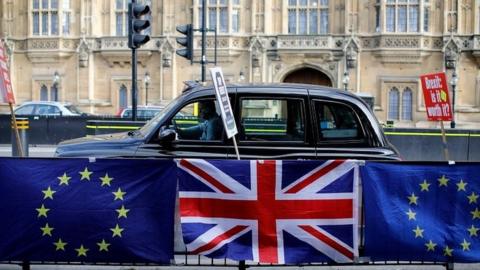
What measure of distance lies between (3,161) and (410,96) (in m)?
32.0

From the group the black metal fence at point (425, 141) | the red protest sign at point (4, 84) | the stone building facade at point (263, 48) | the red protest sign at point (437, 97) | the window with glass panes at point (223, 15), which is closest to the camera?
the red protest sign at point (4, 84)

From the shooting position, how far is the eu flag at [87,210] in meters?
6.59

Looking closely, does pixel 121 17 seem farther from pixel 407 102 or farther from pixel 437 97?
pixel 437 97

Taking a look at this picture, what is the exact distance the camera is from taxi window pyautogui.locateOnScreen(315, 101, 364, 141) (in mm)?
8023

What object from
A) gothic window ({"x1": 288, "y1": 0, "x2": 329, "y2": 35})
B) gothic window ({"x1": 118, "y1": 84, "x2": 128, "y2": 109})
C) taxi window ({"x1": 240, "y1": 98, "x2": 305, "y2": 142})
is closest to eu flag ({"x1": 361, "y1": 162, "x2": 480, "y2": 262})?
taxi window ({"x1": 240, "y1": 98, "x2": 305, "y2": 142})

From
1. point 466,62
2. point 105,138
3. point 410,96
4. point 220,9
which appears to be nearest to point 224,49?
point 220,9

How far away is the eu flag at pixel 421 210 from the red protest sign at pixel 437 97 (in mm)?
5729

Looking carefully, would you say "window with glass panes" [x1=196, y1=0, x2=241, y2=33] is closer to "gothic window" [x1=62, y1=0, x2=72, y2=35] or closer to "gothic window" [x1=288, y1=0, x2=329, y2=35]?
"gothic window" [x1=288, y1=0, x2=329, y2=35]

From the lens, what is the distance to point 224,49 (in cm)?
3744

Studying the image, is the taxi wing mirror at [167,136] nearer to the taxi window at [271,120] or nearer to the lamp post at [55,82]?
the taxi window at [271,120]

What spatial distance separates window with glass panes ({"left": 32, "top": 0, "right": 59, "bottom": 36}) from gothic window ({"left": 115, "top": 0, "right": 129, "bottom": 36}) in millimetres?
3524

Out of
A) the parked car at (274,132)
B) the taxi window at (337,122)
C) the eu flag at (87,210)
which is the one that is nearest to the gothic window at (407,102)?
the parked car at (274,132)

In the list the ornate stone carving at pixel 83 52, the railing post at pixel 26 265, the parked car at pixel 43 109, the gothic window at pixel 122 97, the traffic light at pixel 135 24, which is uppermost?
the ornate stone carving at pixel 83 52

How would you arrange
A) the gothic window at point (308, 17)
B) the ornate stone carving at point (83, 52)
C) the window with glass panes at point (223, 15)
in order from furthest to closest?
the ornate stone carving at point (83, 52) < the window with glass panes at point (223, 15) < the gothic window at point (308, 17)
